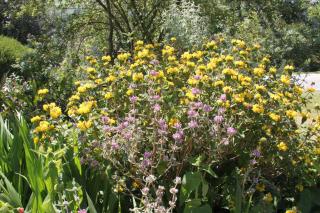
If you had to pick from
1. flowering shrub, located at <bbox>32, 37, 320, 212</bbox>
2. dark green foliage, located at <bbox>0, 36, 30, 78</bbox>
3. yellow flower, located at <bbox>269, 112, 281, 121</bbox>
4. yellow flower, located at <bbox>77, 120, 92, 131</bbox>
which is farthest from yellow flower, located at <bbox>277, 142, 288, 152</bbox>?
dark green foliage, located at <bbox>0, 36, 30, 78</bbox>

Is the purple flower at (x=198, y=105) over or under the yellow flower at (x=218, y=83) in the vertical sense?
A: under

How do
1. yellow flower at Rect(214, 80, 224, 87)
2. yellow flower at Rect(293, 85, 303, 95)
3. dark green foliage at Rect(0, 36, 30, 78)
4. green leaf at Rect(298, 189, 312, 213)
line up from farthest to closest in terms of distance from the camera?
dark green foliage at Rect(0, 36, 30, 78), yellow flower at Rect(293, 85, 303, 95), green leaf at Rect(298, 189, 312, 213), yellow flower at Rect(214, 80, 224, 87)

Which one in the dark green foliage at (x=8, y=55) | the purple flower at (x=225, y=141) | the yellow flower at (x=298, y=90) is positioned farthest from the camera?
the dark green foliage at (x=8, y=55)

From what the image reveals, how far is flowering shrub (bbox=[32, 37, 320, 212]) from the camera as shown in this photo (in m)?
2.07

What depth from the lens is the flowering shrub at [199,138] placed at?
6.79 ft

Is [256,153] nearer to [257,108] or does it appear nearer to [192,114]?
[257,108]

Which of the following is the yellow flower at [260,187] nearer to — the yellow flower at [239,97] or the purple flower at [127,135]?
the yellow flower at [239,97]

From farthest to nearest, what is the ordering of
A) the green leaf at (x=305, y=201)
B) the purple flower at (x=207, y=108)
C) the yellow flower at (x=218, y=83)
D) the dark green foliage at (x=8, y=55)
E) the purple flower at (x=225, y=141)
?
the dark green foliage at (x=8, y=55) < the green leaf at (x=305, y=201) < the yellow flower at (x=218, y=83) < the purple flower at (x=207, y=108) < the purple flower at (x=225, y=141)

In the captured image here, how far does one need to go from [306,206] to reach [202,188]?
2.04 feet

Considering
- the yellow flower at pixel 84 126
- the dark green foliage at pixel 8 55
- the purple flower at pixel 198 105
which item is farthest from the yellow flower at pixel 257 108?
the dark green foliage at pixel 8 55

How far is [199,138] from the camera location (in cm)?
214

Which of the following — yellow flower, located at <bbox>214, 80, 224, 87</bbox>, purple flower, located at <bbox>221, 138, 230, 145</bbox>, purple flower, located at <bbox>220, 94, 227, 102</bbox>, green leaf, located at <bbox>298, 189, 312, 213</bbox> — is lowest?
green leaf, located at <bbox>298, 189, 312, 213</bbox>

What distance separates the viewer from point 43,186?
81.7 inches

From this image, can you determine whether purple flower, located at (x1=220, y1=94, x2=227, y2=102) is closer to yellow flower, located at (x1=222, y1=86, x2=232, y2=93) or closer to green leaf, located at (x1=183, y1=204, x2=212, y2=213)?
yellow flower, located at (x1=222, y1=86, x2=232, y2=93)
